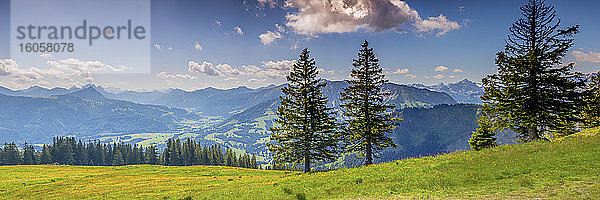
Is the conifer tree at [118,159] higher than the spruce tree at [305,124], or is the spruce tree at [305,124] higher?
the spruce tree at [305,124]

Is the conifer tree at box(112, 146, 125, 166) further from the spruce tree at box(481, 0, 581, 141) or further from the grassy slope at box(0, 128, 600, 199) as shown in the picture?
the spruce tree at box(481, 0, 581, 141)

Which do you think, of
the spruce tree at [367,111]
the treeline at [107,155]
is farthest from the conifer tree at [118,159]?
the spruce tree at [367,111]

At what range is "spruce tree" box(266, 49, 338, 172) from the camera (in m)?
31.9

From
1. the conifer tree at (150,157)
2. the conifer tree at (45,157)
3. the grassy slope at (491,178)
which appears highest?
the grassy slope at (491,178)

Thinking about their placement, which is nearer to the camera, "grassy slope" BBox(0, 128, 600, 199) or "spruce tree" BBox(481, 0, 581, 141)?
"grassy slope" BBox(0, 128, 600, 199)

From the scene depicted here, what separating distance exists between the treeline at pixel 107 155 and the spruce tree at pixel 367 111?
3949 inches

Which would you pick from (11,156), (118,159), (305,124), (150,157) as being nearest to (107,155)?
(118,159)

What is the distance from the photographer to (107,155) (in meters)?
129

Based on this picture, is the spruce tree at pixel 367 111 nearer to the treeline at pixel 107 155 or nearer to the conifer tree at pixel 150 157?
the treeline at pixel 107 155

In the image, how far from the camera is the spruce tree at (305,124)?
105ft

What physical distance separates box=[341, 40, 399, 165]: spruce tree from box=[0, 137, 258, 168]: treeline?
100 metres

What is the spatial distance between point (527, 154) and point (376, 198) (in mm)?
12558

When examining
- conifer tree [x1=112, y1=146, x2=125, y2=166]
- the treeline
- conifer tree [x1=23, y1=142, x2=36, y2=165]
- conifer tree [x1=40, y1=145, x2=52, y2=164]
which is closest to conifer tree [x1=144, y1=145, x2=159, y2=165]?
the treeline

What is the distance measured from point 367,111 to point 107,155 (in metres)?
145
